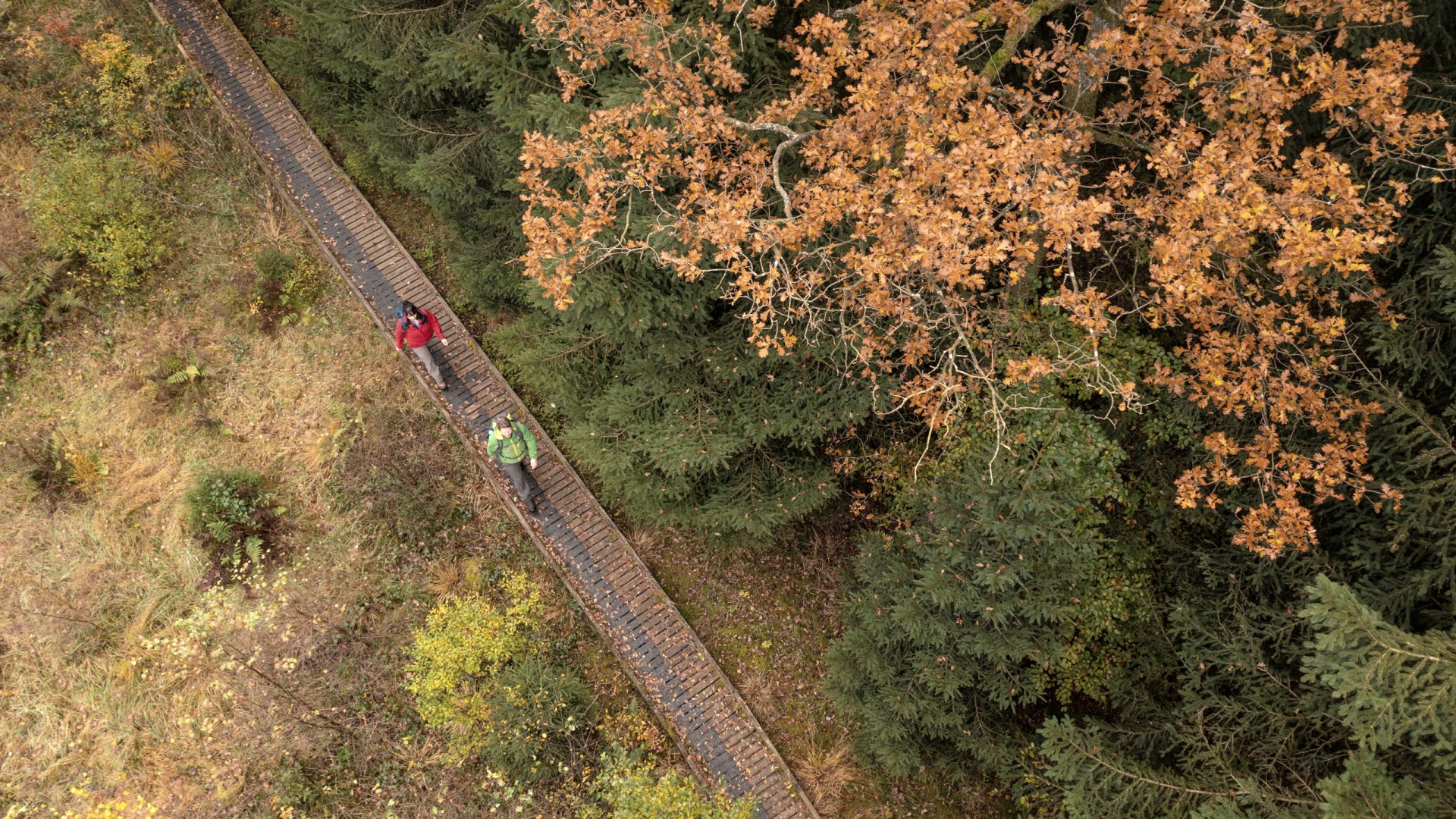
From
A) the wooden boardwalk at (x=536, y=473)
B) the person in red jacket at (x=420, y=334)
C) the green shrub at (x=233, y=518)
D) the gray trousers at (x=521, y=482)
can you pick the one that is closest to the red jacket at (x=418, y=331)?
the person in red jacket at (x=420, y=334)

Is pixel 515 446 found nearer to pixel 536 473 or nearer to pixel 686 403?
pixel 536 473

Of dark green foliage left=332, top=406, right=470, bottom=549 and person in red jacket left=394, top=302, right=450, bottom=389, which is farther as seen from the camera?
dark green foliage left=332, top=406, right=470, bottom=549

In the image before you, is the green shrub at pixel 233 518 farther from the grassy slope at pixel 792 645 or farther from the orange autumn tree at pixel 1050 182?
the orange autumn tree at pixel 1050 182

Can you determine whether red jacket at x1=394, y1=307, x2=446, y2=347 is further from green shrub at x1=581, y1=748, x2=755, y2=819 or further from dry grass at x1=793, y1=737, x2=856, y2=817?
dry grass at x1=793, y1=737, x2=856, y2=817

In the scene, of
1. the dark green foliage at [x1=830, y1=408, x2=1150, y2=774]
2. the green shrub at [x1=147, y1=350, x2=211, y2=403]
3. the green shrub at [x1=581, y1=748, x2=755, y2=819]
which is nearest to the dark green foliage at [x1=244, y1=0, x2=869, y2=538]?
the dark green foliage at [x1=830, y1=408, x2=1150, y2=774]

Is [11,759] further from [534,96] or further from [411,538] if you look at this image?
[534,96]

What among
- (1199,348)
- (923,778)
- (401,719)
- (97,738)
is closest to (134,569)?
(97,738)
